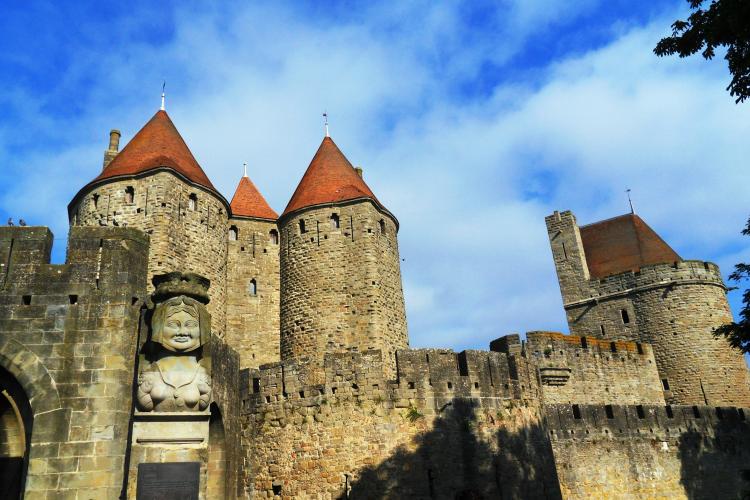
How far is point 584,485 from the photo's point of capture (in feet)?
63.6

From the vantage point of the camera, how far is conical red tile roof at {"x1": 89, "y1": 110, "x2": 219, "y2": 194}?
22.0 metres

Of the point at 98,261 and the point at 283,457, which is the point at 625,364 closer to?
the point at 283,457

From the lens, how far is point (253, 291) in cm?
2408

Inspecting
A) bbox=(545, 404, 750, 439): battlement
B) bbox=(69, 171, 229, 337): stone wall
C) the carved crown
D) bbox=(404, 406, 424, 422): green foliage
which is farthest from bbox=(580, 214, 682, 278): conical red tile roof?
the carved crown

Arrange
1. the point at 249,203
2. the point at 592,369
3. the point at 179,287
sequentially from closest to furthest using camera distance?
the point at 179,287 → the point at 592,369 → the point at 249,203

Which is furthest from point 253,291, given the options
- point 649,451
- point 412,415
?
point 649,451

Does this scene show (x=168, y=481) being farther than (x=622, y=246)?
No

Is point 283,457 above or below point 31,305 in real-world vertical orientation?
below

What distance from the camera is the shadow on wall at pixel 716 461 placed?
21.8 meters

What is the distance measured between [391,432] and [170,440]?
8.05m

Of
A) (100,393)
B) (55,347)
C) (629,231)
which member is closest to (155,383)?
(100,393)

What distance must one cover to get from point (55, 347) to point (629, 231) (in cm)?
2980

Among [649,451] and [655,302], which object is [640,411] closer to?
[649,451]

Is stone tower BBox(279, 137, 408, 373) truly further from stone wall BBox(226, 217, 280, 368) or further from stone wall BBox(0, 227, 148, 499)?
stone wall BBox(0, 227, 148, 499)
